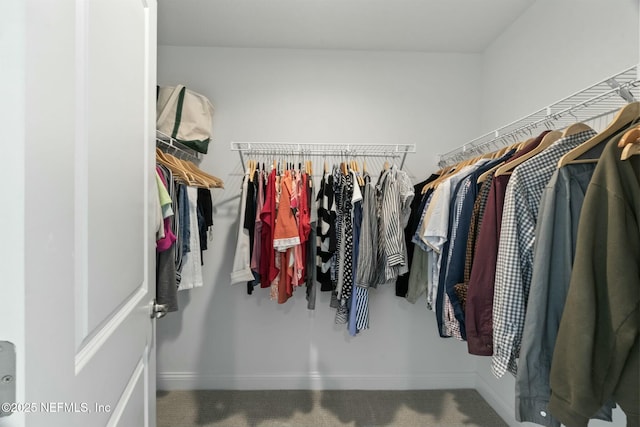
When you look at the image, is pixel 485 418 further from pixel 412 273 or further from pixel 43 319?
pixel 43 319

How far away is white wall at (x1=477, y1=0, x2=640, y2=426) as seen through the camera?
1.21 meters

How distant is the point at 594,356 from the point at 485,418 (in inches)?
58.4

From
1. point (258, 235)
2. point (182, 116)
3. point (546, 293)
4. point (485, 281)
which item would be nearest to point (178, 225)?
point (258, 235)

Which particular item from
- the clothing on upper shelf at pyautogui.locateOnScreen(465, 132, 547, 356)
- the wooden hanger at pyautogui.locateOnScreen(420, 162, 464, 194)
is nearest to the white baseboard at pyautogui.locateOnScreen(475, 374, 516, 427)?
the clothing on upper shelf at pyautogui.locateOnScreen(465, 132, 547, 356)

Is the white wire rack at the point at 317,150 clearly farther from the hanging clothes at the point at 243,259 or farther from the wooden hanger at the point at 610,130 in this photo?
the wooden hanger at the point at 610,130

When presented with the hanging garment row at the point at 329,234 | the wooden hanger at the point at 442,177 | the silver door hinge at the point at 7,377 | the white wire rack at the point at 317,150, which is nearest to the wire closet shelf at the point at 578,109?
the wooden hanger at the point at 442,177

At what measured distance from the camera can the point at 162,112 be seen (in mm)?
1827

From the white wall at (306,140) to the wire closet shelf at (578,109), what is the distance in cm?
34

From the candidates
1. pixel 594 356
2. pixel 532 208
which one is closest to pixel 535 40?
pixel 532 208

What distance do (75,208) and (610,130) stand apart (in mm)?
1389

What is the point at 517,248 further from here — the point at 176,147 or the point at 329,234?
the point at 176,147

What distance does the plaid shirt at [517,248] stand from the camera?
97 centimetres

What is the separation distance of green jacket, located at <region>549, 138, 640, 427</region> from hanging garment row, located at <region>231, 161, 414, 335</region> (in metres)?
0.91

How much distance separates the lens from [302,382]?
2.13 m
